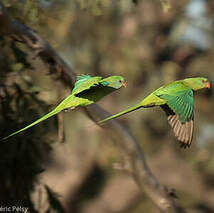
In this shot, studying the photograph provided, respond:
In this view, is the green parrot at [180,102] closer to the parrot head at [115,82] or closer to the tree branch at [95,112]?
the parrot head at [115,82]

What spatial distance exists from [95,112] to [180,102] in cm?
106

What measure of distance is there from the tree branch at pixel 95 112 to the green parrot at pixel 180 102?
36.6 inches

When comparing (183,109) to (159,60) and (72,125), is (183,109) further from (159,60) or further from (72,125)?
(159,60)

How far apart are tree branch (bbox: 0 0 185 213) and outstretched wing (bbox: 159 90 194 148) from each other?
0.97 metres

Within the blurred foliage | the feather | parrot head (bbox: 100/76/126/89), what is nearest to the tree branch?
the feather

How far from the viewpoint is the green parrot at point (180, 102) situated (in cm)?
292

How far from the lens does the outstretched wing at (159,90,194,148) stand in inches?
115

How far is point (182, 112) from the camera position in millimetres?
2967

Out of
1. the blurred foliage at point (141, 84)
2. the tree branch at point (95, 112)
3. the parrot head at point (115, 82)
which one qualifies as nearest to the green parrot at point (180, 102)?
the parrot head at point (115, 82)

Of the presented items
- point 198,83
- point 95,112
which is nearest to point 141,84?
→ point 95,112

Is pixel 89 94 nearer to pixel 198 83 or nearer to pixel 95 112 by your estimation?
pixel 198 83

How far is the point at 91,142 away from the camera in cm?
1140

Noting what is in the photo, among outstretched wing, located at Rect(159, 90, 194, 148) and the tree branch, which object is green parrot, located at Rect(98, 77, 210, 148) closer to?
outstretched wing, located at Rect(159, 90, 194, 148)

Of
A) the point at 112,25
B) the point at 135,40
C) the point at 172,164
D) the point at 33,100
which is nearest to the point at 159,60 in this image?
the point at 135,40
